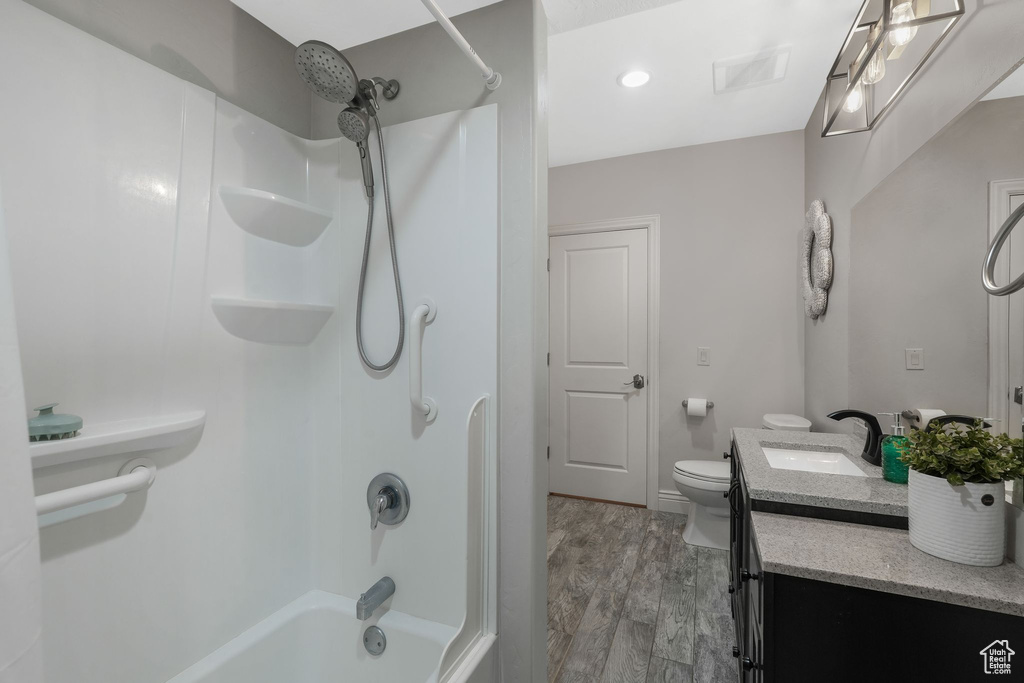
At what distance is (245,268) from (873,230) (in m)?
2.25

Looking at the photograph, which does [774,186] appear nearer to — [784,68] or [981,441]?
[784,68]

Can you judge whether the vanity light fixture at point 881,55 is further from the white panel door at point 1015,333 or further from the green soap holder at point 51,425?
the green soap holder at point 51,425

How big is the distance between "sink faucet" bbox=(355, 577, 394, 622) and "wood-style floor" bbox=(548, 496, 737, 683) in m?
0.78

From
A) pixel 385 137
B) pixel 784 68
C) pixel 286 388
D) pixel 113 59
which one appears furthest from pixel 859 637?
pixel 784 68

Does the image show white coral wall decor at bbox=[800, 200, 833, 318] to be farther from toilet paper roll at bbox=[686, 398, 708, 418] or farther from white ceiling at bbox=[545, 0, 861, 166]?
toilet paper roll at bbox=[686, 398, 708, 418]

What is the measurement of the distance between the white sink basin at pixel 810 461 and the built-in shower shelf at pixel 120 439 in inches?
70.2

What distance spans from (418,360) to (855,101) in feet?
6.76

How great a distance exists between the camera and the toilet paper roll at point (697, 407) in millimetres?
2896

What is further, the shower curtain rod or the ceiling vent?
the ceiling vent

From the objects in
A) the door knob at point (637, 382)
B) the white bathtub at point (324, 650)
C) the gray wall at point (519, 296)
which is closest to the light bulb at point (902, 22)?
the gray wall at point (519, 296)

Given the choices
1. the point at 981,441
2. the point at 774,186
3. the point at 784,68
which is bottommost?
the point at 981,441

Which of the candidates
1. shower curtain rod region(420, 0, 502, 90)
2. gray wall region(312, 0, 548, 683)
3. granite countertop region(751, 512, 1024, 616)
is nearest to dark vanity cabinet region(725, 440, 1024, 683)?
granite countertop region(751, 512, 1024, 616)

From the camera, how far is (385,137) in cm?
143

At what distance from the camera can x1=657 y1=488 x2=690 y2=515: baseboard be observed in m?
3.04
